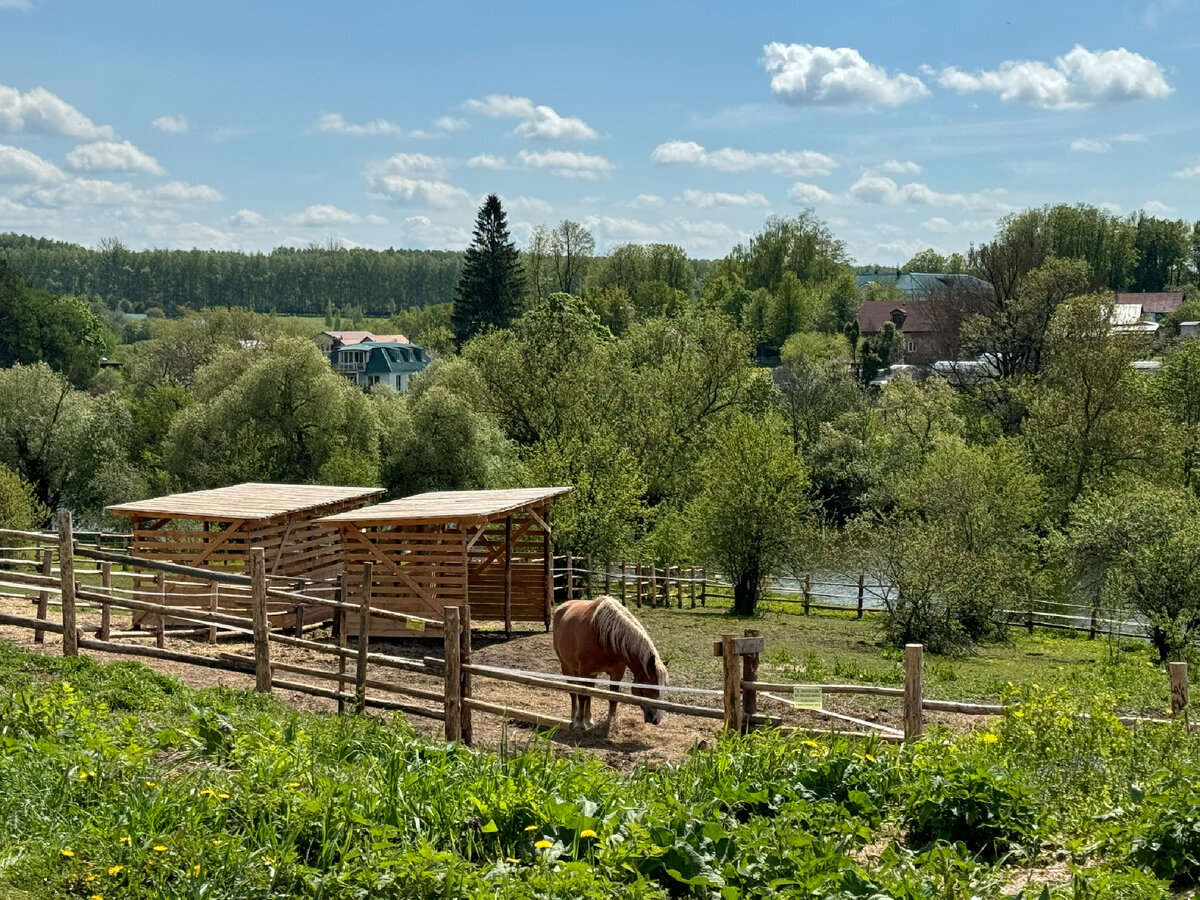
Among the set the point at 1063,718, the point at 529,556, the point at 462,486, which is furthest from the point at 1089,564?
the point at 1063,718

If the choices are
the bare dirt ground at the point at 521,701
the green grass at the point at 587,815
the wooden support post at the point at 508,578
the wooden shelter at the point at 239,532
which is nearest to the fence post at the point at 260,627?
the bare dirt ground at the point at 521,701

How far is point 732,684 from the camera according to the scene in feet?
29.2

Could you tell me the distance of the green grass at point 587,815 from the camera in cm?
510

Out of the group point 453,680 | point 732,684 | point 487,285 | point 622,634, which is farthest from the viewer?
point 487,285

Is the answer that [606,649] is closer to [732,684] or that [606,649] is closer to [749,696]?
[749,696]

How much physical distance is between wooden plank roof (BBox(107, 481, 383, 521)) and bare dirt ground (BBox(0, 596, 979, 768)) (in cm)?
187

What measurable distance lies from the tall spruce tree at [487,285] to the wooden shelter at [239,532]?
117ft

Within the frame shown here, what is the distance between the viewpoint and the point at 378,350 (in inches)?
3420

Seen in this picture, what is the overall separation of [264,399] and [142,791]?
2943cm

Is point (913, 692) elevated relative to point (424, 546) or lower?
elevated

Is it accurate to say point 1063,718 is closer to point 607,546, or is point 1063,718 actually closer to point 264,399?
point 607,546

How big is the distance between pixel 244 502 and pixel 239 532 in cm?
99

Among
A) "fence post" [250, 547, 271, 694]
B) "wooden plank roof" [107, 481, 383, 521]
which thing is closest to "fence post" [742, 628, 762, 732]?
"fence post" [250, 547, 271, 694]

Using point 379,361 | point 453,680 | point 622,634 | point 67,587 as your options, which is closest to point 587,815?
point 453,680
